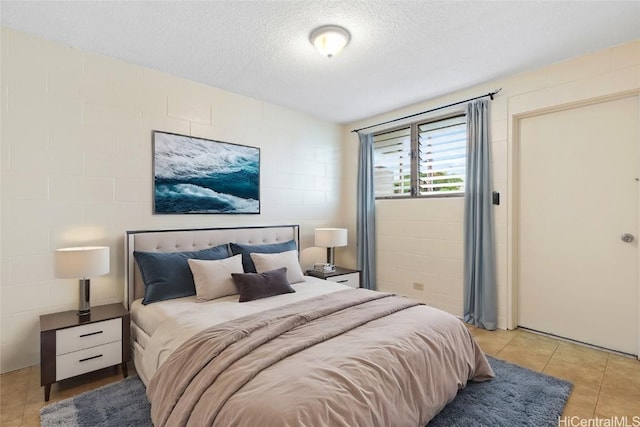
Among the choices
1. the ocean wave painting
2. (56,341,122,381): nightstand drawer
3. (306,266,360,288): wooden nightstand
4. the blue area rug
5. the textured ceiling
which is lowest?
the blue area rug

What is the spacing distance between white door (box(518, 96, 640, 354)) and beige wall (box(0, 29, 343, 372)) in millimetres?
3184

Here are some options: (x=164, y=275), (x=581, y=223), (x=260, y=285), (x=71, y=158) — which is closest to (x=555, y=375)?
(x=581, y=223)

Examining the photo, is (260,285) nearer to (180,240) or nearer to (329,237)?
(180,240)

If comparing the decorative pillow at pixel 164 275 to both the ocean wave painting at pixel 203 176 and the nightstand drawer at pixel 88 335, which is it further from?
the ocean wave painting at pixel 203 176

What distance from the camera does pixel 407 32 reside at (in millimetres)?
2375

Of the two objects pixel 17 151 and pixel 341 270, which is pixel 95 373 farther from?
pixel 341 270

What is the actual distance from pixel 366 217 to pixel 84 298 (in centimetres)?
319

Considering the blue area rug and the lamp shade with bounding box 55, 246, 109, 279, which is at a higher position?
the lamp shade with bounding box 55, 246, 109, 279

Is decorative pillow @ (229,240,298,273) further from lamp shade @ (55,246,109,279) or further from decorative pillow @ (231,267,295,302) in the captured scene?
lamp shade @ (55,246,109,279)

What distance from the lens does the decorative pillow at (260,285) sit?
2.57 meters

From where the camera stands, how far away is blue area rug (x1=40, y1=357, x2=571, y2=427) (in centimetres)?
185

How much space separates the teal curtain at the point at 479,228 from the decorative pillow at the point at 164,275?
9.10 feet

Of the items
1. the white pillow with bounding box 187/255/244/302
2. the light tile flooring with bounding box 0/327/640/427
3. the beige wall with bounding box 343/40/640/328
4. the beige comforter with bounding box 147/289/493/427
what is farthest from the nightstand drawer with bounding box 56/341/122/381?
the beige wall with bounding box 343/40/640/328

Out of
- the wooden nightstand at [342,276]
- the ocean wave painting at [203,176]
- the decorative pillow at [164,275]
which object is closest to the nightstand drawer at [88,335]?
the decorative pillow at [164,275]
